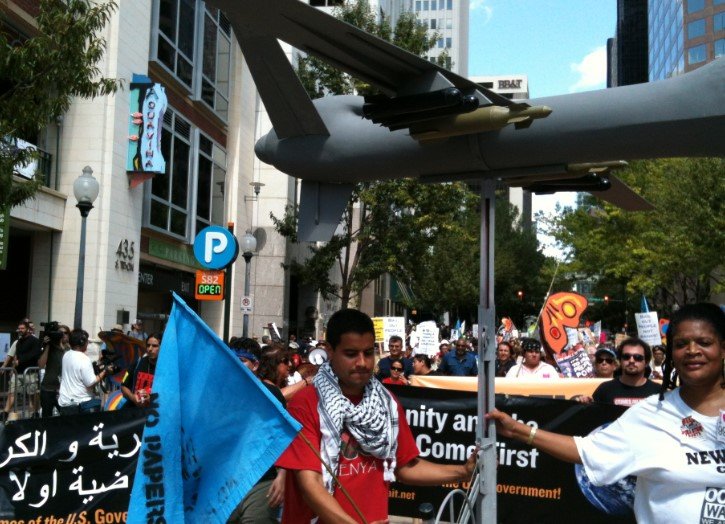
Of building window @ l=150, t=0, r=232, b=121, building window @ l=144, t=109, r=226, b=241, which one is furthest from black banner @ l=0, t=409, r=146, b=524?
building window @ l=150, t=0, r=232, b=121

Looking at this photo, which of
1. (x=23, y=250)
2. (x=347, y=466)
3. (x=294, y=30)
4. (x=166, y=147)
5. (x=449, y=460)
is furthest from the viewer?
(x=166, y=147)

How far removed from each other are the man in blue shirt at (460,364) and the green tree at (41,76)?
22.0ft

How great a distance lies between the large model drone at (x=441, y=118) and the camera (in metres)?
3.88

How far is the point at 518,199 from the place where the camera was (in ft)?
547

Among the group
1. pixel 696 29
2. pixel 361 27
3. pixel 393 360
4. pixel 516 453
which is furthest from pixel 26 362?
pixel 696 29

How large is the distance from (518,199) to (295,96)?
543 ft

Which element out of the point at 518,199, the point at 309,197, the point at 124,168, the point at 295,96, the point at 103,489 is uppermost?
the point at 518,199

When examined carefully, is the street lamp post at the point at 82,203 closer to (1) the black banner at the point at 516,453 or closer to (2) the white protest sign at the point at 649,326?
(1) the black banner at the point at 516,453

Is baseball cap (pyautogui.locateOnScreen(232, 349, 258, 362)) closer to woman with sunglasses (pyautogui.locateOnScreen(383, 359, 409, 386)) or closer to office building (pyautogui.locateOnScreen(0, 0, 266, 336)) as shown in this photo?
woman with sunglasses (pyautogui.locateOnScreen(383, 359, 409, 386))

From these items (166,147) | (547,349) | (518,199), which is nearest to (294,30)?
(547,349)

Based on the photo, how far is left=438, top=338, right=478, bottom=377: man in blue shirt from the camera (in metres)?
13.1

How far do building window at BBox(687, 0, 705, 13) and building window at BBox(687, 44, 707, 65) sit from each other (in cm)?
371

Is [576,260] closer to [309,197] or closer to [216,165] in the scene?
[216,165]

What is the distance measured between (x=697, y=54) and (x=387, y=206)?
63.9 metres
